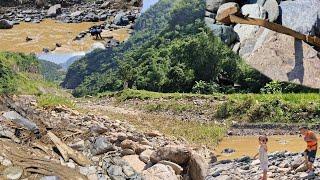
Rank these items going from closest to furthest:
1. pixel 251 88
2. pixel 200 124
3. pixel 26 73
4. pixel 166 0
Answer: pixel 26 73 → pixel 200 124 → pixel 251 88 → pixel 166 0

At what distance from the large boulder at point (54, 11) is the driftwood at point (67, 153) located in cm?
304

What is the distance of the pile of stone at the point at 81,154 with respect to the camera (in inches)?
181

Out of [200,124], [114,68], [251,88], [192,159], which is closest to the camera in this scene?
[192,159]

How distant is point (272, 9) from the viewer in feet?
7.50

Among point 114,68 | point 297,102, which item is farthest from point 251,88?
point 114,68

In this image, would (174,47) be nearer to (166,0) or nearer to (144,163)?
(144,163)

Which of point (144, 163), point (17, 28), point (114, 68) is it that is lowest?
point (114, 68)

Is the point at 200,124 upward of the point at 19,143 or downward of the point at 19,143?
downward

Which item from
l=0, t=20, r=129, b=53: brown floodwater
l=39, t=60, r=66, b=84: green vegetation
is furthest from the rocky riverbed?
l=39, t=60, r=66, b=84: green vegetation

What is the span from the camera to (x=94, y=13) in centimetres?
216

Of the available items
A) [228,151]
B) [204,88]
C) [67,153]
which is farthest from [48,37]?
[204,88]

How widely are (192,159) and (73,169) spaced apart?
4.33 ft

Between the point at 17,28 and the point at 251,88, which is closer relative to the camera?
the point at 17,28

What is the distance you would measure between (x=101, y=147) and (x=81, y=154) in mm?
306
